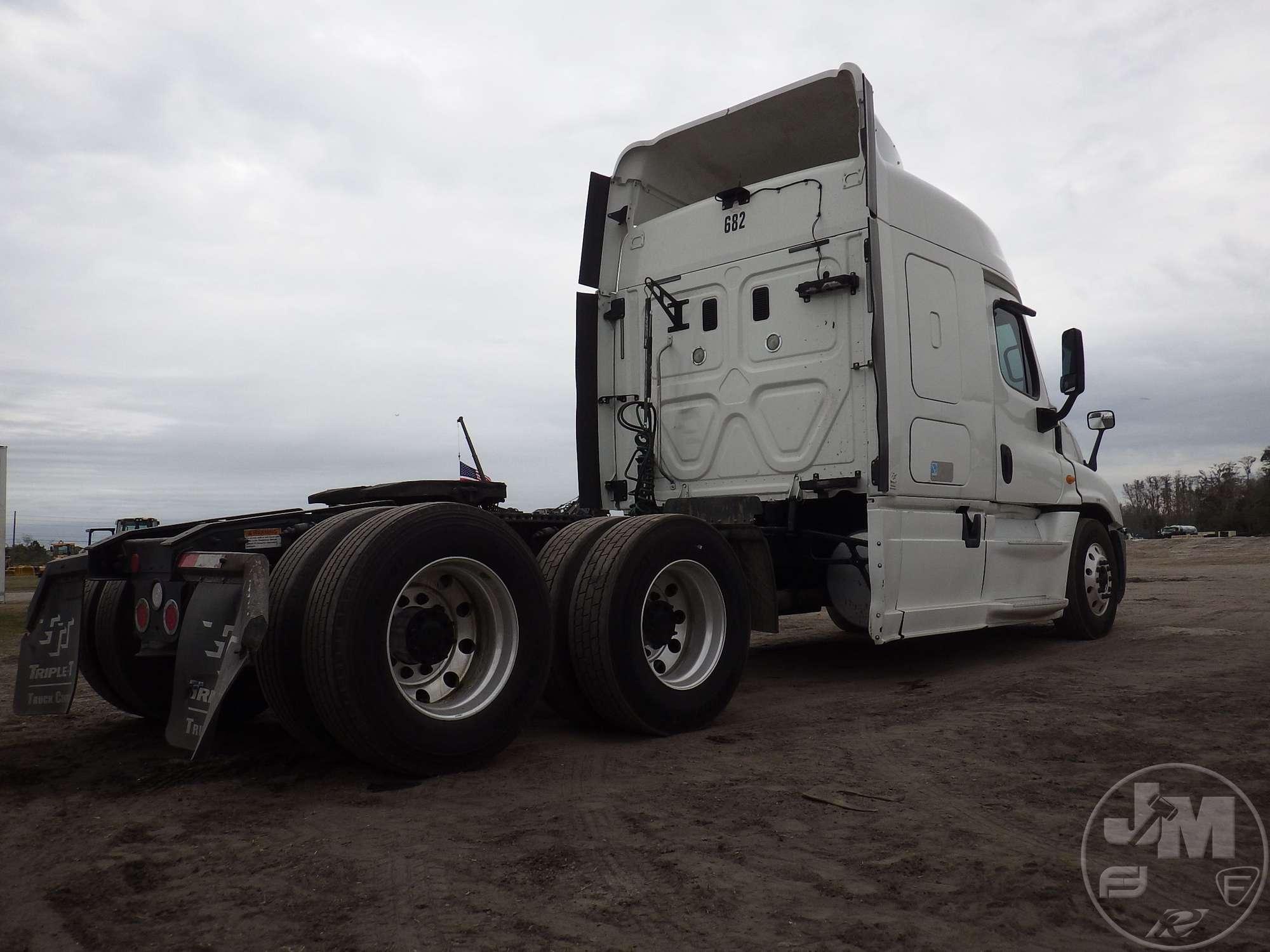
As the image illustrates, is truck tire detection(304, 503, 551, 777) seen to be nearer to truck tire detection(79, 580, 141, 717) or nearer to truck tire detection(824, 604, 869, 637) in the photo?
truck tire detection(79, 580, 141, 717)

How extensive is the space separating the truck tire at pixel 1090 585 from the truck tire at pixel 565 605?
4876mm

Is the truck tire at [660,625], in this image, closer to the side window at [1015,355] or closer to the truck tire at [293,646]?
the truck tire at [293,646]

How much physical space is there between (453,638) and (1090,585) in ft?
20.3

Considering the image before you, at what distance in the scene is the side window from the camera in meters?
7.36

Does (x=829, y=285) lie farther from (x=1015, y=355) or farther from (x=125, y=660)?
(x=125, y=660)

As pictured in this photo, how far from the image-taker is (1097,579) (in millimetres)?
8281

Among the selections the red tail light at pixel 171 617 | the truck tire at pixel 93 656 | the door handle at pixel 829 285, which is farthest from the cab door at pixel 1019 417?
the truck tire at pixel 93 656

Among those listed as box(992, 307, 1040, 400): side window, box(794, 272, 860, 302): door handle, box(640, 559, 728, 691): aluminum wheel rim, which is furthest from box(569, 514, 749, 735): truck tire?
box(992, 307, 1040, 400): side window

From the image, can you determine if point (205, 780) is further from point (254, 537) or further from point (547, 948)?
point (547, 948)

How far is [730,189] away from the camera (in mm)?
6664

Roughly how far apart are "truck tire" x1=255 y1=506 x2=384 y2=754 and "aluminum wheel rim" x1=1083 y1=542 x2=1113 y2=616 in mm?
6612

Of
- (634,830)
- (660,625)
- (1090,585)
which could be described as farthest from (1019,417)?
(634,830)

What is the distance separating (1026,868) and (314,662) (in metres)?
2.51

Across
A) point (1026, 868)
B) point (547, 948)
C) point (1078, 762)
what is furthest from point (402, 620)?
point (1078, 762)
